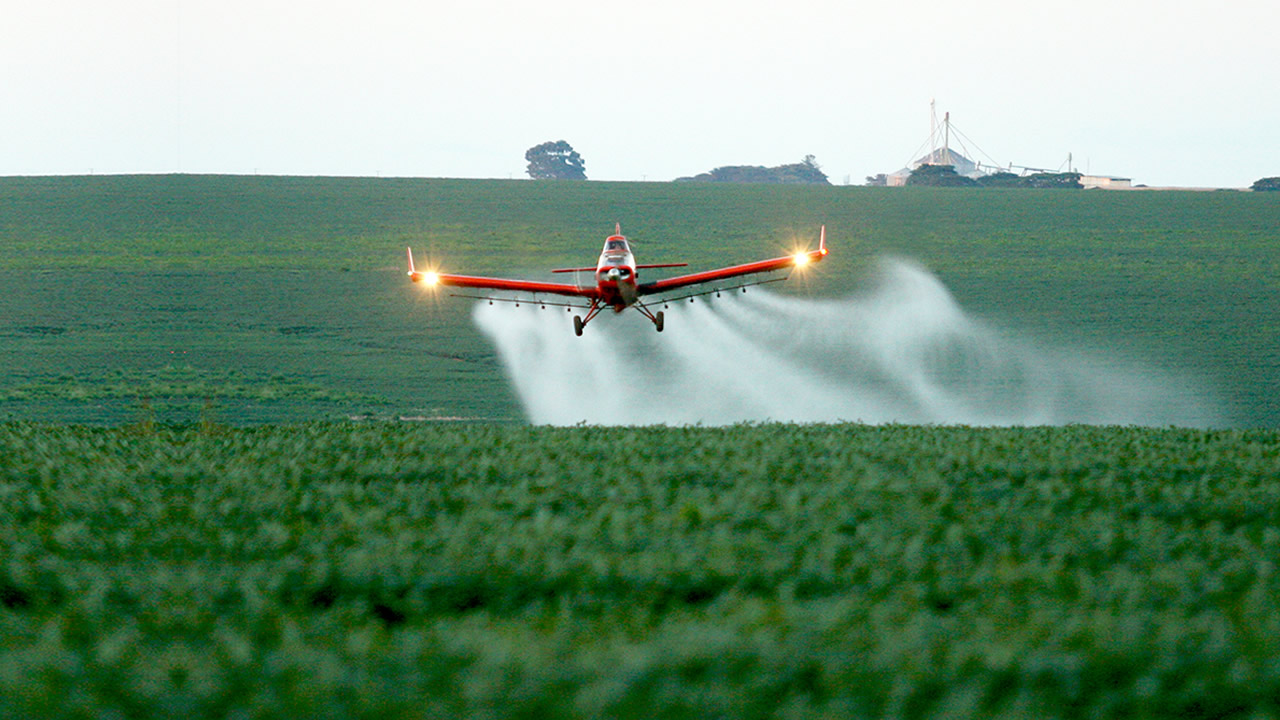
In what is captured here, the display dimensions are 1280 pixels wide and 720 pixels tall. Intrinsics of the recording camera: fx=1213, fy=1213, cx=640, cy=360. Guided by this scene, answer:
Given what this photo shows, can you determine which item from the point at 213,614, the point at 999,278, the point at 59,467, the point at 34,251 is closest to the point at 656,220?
the point at 999,278

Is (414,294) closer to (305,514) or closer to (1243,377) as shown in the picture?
(1243,377)

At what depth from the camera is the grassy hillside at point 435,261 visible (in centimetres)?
6912

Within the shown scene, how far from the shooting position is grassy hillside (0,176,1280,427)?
69.1 m

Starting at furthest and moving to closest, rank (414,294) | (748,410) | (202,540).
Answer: (414,294)
(748,410)
(202,540)

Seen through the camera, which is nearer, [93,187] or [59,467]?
[59,467]

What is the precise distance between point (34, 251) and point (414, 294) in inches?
1455

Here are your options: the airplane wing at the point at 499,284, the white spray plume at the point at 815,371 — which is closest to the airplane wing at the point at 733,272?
the airplane wing at the point at 499,284

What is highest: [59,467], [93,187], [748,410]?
[93,187]

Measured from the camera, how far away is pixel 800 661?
9727mm

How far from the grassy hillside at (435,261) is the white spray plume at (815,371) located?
9.66 feet

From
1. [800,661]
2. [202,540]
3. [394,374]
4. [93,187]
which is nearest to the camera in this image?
[800,661]

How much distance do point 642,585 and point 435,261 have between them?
303 feet

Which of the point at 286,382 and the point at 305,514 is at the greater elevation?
the point at 305,514

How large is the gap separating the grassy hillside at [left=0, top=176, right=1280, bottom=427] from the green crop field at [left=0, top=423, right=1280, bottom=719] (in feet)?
89.1
